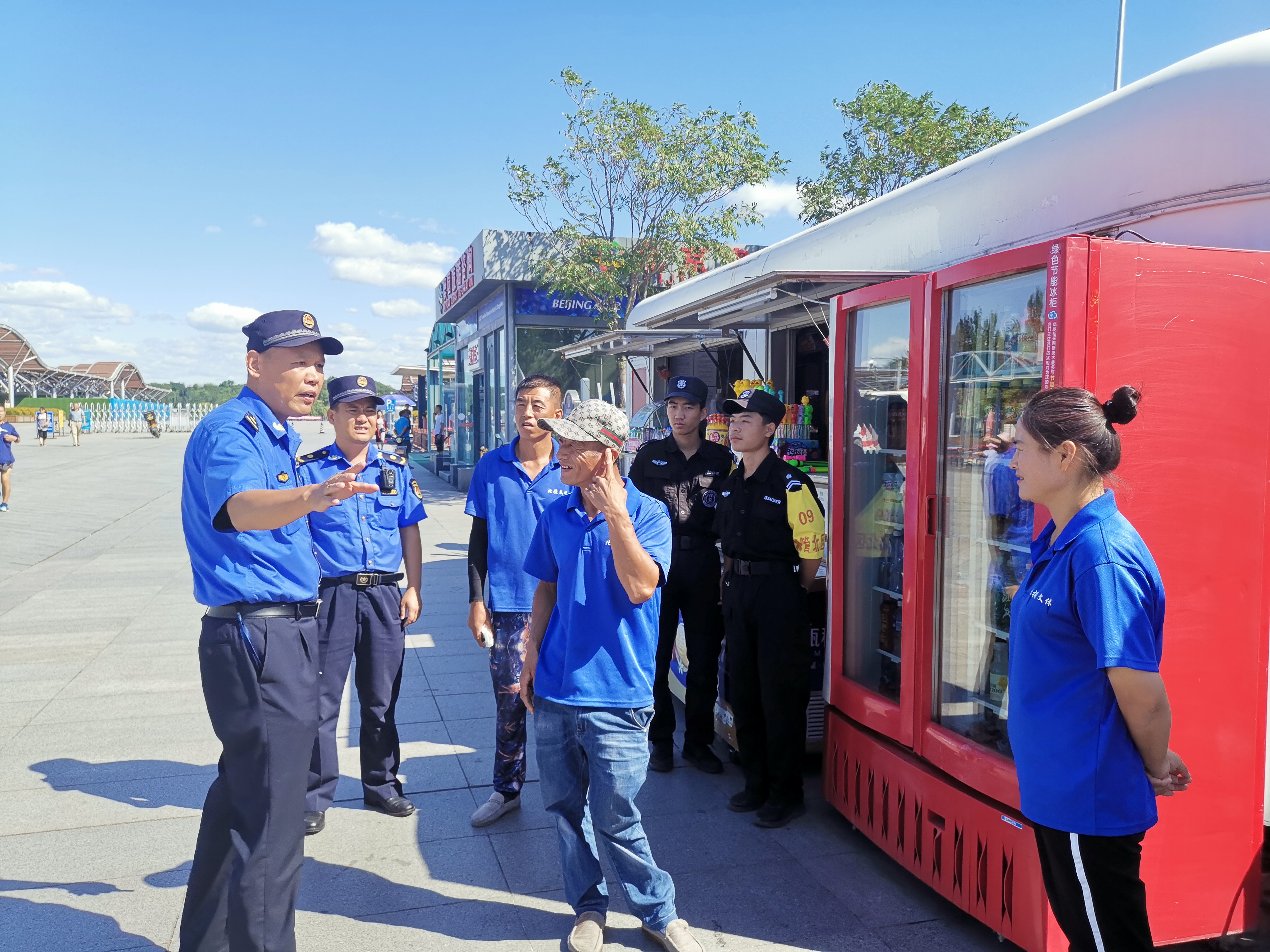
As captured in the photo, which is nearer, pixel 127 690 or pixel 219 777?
pixel 219 777

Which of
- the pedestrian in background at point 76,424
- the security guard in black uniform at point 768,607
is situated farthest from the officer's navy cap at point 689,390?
the pedestrian in background at point 76,424

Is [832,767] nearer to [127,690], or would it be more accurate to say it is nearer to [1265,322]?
[1265,322]

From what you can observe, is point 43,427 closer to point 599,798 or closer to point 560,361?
point 560,361

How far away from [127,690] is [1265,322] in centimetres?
655

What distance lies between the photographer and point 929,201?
409cm

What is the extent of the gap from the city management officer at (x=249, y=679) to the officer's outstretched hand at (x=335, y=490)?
44 millimetres

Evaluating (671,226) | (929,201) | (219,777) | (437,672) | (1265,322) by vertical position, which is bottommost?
(437,672)

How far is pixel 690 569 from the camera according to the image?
454cm

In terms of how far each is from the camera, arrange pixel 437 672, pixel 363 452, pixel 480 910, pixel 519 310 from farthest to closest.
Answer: pixel 519 310 < pixel 437 672 < pixel 363 452 < pixel 480 910

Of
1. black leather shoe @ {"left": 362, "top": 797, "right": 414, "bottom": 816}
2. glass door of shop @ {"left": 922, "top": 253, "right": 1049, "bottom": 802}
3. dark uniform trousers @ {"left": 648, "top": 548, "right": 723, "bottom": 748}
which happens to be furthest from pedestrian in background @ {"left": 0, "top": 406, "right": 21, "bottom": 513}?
glass door of shop @ {"left": 922, "top": 253, "right": 1049, "bottom": 802}

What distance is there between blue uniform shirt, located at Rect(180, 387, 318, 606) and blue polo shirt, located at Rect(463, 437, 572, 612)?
128 centimetres

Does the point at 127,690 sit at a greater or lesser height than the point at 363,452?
lesser

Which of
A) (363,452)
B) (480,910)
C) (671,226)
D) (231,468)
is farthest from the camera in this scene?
(671,226)

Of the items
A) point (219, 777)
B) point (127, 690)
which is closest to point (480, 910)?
point (219, 777)
